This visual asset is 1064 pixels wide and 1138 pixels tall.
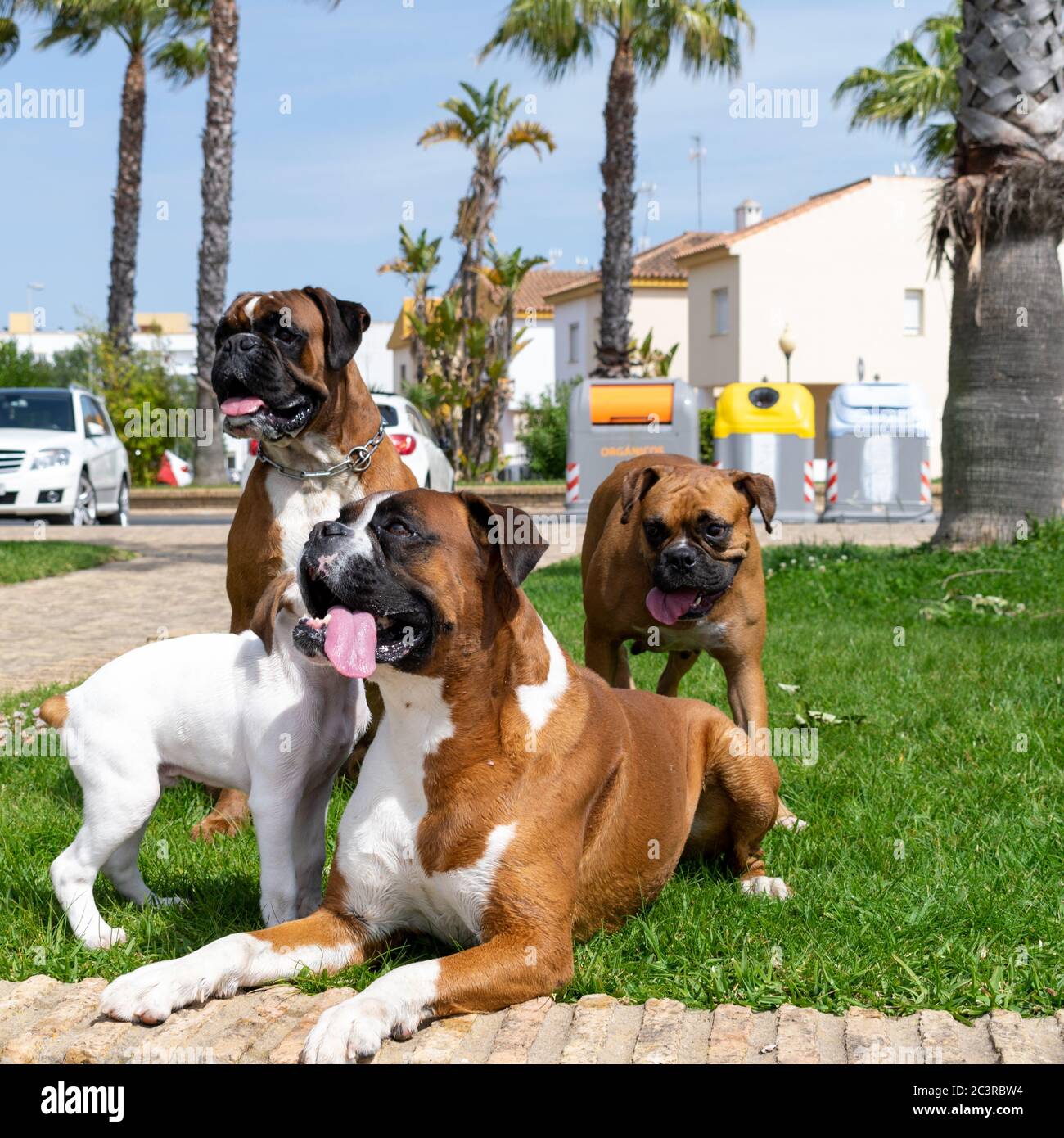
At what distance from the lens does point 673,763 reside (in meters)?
4.26

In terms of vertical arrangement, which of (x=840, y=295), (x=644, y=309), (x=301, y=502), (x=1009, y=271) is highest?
(x=644, y=309)

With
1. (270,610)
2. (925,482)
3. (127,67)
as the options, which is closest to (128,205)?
(127,67)

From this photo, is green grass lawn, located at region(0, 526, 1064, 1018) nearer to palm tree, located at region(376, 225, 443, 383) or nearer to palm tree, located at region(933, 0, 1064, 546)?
palm tree, located at region(933, 0, 1064, 546)

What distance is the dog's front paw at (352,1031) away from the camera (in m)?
3.07

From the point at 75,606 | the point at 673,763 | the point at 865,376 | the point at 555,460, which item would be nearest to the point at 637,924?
the point at 673,763

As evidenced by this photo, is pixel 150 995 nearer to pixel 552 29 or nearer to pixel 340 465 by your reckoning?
pixel 340 465

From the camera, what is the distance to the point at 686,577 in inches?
226

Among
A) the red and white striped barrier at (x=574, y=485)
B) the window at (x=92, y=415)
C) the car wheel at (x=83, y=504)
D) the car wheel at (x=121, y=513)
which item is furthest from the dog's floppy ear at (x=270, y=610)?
the car wheel at (x=121, y=513)

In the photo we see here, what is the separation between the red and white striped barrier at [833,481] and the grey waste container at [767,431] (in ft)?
3.42

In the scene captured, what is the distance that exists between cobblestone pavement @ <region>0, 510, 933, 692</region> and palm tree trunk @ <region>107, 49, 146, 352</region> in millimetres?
11054

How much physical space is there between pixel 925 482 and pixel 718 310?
2334 centimetres

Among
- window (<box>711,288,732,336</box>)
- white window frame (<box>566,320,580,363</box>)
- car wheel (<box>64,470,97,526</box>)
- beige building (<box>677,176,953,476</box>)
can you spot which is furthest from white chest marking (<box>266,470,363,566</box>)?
white window frame (<box>566,320,580,363</box>)
